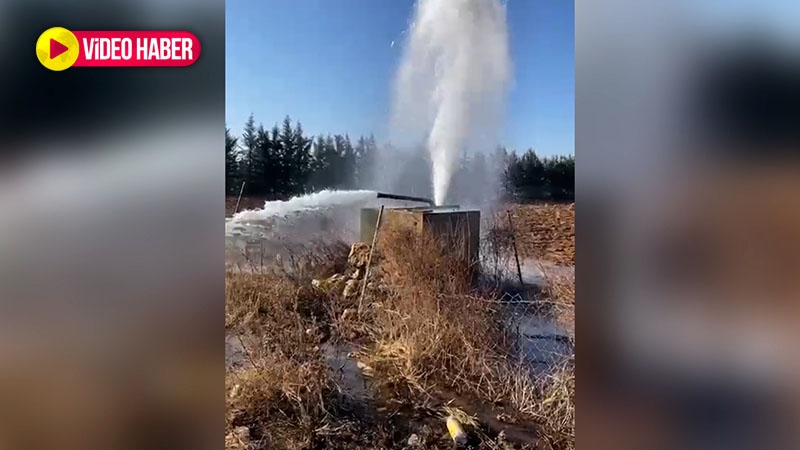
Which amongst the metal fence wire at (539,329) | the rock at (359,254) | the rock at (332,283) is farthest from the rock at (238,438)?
the metal fence wire at (539,329)

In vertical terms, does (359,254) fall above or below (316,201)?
below

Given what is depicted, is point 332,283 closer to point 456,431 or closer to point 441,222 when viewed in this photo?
point 441,222

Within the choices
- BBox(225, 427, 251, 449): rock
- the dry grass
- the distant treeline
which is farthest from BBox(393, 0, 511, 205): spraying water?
BBox(225, 427, 251, 449): rock

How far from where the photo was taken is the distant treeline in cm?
193

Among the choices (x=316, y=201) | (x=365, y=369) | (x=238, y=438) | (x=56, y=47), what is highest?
(x=56, y=47)

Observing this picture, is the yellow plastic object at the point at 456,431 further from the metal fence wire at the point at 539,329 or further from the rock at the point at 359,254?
the rock at the point at 359,254

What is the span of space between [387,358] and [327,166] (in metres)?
0.88

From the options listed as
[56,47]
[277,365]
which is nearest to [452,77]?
[277,365]

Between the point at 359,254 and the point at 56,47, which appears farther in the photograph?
the point at 359,254

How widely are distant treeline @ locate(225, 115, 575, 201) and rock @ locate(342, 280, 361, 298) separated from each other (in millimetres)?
416

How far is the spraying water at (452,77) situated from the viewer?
1894 millimetres

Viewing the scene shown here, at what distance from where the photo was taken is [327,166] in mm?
1942

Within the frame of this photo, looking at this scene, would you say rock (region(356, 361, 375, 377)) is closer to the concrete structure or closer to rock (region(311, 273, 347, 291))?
rock (region(311, 273, 347, 291))

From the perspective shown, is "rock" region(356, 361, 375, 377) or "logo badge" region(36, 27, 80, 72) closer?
"logo badge" region(36, 27, 80, 72)
